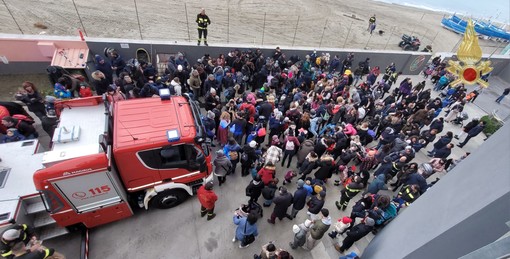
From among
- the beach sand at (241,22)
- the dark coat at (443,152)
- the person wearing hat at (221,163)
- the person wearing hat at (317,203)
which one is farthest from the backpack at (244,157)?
the beach sand at (241,22)

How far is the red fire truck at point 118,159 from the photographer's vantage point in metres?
4.95

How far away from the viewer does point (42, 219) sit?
5.38 m

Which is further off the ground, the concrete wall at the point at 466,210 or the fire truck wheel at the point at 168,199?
the concrete wall at the point at 466,210

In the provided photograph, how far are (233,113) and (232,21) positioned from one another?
1500 centimetres

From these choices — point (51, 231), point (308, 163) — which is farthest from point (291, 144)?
point (51, 231)

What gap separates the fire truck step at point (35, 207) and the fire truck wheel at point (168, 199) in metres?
2.23

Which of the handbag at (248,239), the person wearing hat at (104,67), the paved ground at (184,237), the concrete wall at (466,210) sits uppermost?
the concrete wall at (466,210)

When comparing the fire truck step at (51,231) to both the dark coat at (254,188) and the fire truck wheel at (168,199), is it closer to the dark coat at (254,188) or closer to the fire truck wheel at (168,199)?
the fire truck wheel at (168,199)

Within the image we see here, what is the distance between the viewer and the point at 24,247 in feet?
13.8

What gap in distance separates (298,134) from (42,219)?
24.1 feet

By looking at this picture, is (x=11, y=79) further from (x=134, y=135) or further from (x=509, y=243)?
(x=509, y=243)

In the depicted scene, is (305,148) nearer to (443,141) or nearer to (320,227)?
(320,227)

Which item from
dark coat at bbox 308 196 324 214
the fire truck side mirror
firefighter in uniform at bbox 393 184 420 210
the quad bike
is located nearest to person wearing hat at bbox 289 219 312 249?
dark coat at bbox 308 196 324 214

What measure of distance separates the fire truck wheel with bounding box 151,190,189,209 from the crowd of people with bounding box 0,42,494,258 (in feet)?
2.60
